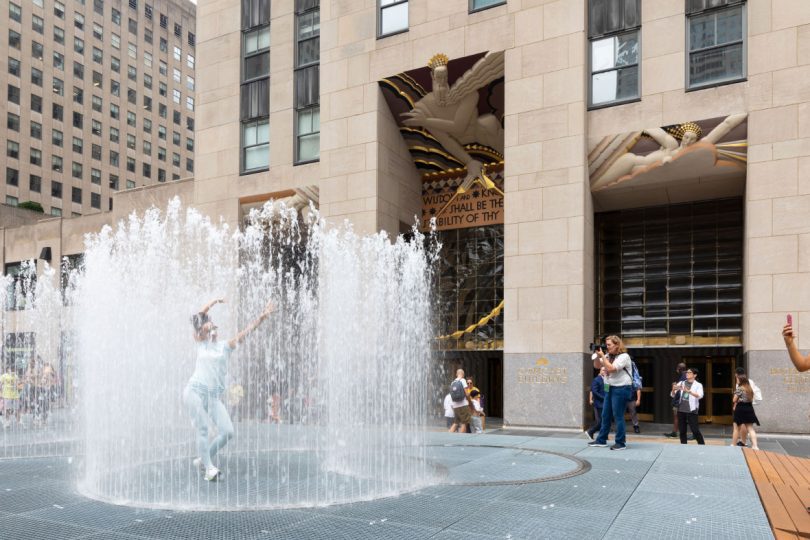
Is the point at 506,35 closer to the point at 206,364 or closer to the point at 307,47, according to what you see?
the point at 307,47

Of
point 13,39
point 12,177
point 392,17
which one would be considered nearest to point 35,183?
point 12,177

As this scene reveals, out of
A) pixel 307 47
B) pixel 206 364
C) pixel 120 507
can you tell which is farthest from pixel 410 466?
pixel 307 47

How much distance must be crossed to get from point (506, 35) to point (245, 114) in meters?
9.54

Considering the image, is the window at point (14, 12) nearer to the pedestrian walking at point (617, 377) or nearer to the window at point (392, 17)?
the window at point (392, 17)

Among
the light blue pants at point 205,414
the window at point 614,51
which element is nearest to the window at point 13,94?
the window at point 614,51

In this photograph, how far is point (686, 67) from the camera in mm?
17734

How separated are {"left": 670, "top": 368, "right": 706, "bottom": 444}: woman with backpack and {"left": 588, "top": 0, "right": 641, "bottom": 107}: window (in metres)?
8.02

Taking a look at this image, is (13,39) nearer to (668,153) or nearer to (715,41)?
(668,153)

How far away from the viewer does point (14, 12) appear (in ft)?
195

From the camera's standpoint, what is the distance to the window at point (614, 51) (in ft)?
60.6

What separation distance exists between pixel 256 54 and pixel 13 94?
44.2 metres

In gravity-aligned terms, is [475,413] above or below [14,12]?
below

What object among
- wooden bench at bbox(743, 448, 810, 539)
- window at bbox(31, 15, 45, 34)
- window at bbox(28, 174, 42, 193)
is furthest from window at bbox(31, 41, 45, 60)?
wooden bench at bbox(743, 448, 810, 539)

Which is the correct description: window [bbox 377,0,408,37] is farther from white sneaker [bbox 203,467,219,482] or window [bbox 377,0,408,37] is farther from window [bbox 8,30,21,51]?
window [bbox 8,30,21,51]
